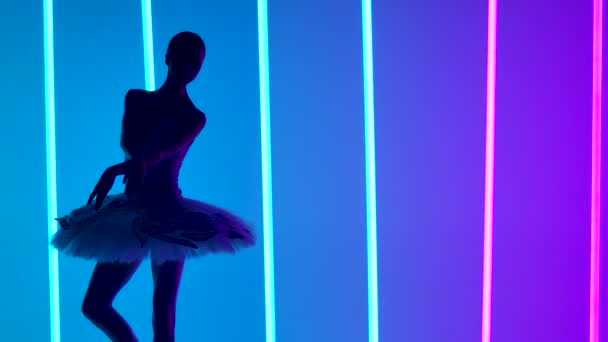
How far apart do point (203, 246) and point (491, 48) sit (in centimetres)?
96

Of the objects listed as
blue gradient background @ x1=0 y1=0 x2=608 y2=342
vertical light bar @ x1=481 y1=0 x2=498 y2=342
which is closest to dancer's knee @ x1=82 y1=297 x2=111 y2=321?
blue gradient background @ x1=0 y1=0 x2=608 y2=342

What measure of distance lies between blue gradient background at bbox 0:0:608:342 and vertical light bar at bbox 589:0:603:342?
2cm

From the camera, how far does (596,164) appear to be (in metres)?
1.48

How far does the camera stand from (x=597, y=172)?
1484 mm

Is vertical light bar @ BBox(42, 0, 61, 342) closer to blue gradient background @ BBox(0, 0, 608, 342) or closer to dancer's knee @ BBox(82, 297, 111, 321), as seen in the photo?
blue gradient background @ BBox(0, 0, 608, 342)

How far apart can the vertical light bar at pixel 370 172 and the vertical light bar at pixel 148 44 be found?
60 centimetres

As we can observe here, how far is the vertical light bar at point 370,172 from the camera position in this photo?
153 cm

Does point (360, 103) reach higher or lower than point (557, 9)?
lower

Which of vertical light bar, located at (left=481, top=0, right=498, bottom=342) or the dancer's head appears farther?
vertical light bar, located at (left=481, top=0, right=498, bottom=342)

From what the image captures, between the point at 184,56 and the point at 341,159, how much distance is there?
2.00 ft

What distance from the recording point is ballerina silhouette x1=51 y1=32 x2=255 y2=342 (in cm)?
101

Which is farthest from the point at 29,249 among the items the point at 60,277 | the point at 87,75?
the point at 87,75

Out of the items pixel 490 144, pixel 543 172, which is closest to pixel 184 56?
pixel 490 144

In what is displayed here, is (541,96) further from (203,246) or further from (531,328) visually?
(203,246)
